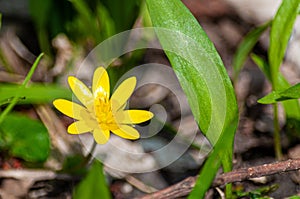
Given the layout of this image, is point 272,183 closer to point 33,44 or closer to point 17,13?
point 33,44

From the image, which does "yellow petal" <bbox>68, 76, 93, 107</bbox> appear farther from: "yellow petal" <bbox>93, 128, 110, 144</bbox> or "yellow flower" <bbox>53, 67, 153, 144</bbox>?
"yellow petal" <bbox>93, 128, 110, 144</bbox>

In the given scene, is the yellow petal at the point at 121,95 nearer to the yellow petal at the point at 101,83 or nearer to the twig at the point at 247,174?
the yellow petal at the point at 101,83

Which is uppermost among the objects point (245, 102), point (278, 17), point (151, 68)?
point (278, 17)

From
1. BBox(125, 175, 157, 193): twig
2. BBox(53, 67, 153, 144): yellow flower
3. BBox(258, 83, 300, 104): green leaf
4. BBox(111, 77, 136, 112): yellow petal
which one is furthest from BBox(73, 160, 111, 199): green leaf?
BBox(125, 175, 157, 193): twig

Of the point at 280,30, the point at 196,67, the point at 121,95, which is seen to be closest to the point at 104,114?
the point at 121,95

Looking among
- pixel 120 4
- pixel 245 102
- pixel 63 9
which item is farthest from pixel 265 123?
pixel 63 9

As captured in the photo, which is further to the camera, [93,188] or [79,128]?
[79,128]

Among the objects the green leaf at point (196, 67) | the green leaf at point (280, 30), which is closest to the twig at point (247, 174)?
the green leaf at point (196, 67)

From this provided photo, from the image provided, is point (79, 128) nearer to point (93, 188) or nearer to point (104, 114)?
point (104, 114)
